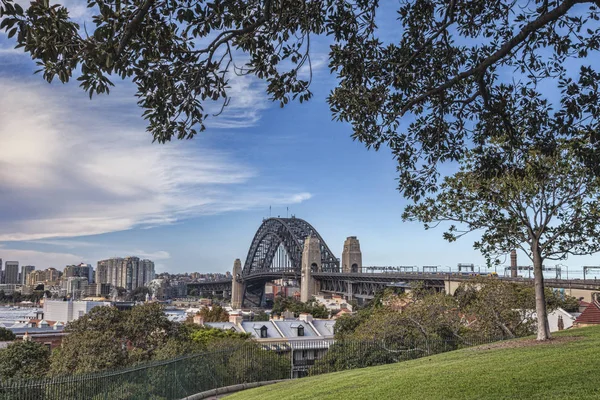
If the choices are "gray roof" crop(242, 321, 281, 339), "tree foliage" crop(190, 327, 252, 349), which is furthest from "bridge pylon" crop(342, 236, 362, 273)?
"tree foliage" crop(190, 327, 252, 349)

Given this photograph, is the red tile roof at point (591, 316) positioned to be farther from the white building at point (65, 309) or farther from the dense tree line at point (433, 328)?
the white building at point (65, 309)

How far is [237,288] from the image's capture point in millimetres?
160750

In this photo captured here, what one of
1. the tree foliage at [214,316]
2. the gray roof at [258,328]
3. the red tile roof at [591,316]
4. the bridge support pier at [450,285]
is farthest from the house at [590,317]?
the tree foliage at [214,316]

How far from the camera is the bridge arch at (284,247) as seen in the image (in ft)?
439

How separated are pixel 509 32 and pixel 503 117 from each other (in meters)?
2.14

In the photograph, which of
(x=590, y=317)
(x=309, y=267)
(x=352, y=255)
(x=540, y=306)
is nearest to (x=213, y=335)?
(x=590, y=317)

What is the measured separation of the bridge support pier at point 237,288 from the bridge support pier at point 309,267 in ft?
130

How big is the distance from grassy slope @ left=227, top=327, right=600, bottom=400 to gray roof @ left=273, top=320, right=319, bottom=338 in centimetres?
3650

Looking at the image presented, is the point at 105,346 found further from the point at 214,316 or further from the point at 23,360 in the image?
the point at 214,316

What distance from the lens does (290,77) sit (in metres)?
9.28

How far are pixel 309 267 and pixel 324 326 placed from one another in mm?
64123

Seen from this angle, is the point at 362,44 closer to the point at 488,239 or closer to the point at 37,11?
the point at 37,11

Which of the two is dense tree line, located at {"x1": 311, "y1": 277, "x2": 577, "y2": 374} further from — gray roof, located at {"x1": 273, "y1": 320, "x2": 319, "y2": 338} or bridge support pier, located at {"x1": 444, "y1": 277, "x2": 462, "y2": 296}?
bridge support pier, located at {"x1": 444, "y1": 277, "x2": 462, "y2": 296}

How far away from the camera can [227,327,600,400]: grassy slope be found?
→ 31.1 feet
